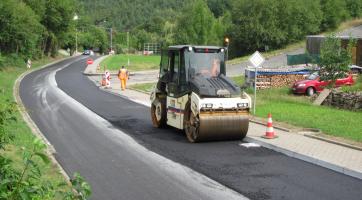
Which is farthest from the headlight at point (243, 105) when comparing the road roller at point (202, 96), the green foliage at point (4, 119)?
the green foliage at point (4, 119)

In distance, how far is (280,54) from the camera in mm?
63156

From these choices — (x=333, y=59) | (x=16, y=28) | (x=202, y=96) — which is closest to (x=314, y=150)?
(x=202, y=96)

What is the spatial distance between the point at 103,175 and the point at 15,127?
5.05m

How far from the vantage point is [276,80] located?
31938mm

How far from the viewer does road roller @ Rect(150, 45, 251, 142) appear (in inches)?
578

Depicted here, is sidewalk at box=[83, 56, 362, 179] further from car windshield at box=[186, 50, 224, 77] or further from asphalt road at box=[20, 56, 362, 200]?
car windshield at box=[186, 50, 224, 77]

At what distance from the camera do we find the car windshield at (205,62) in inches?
622

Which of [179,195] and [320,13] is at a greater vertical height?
[320,13]

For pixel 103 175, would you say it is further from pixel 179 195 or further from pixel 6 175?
pixel 6 175

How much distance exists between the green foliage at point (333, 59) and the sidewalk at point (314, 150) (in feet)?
39.5

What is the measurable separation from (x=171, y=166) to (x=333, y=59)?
18335 millimetres

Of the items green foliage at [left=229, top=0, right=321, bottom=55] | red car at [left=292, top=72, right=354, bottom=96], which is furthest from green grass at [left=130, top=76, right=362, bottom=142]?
green foliage at [left=229, top=0, right=321, bottom=55]

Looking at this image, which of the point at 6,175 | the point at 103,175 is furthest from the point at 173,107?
the point at 6,175

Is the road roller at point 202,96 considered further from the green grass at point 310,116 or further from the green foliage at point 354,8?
the green foliage at point 354,8
